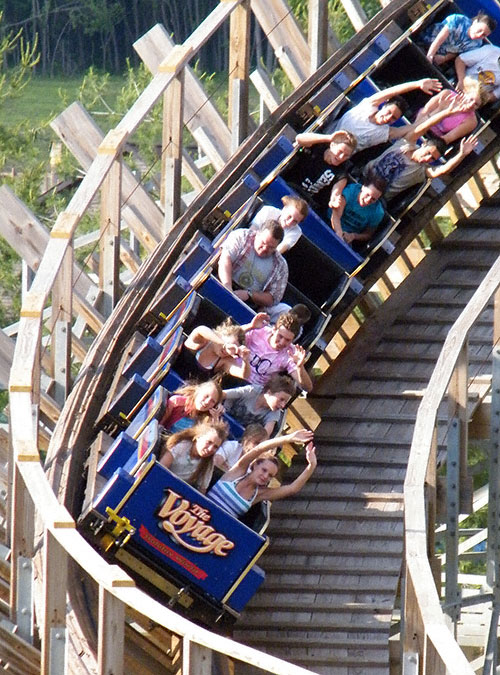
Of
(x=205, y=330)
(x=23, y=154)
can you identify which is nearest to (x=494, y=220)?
(x=205, y=330)

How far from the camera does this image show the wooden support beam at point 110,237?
292 inches

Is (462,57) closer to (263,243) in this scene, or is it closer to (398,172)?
(398,172)

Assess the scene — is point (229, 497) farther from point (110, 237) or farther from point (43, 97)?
point (43, 97)

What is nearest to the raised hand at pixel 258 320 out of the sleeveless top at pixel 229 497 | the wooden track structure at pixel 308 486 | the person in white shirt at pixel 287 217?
the person in white shirt at pixel 287 217

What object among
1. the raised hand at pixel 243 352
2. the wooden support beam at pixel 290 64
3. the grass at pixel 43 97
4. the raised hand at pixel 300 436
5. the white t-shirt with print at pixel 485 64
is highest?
the raised hand at pixel 243 352

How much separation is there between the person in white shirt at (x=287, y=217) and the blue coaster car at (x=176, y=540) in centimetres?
182

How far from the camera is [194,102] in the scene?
29.5ft

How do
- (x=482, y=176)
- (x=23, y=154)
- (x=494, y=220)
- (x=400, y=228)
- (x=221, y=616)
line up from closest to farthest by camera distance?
1. (x=221, y=616)
2. (x=400, y=228)
3. (x=494, y=220)
4. (x=482, y=176)
5. (x=23, y=154)

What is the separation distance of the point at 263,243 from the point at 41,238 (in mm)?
1251

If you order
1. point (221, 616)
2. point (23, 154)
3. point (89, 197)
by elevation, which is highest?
point (89, 197)

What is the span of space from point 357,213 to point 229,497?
87.5 inches

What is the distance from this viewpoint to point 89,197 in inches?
277

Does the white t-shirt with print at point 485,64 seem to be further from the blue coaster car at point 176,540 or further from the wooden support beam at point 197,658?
the wooden support beam at point 197,658

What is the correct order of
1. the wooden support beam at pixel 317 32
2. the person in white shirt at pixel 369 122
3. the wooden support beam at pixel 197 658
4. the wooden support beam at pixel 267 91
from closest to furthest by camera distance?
the wooden support beam at pixel 197 658, the person in white shirt at pixel 369 122, the wooden support beam at pixel 317 32, the wooden support beam at pixel 267 91
